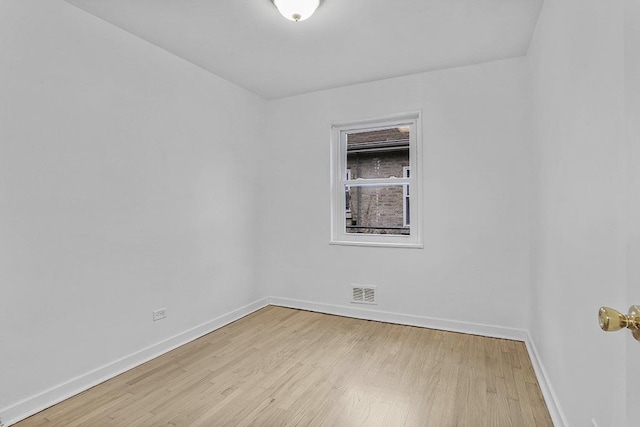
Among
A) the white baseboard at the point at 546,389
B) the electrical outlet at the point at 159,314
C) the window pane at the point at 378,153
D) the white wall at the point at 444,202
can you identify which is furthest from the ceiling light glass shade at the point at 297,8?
the white baseboard at the point at 546,389

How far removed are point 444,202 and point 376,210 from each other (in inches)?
30.1

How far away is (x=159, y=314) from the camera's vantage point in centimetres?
280

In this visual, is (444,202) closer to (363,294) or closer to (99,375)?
(363,294)

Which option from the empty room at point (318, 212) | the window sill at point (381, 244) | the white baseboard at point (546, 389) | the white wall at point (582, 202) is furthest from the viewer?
the window sill at point (381, 244)

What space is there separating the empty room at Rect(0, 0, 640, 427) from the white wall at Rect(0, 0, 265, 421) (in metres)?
0.01

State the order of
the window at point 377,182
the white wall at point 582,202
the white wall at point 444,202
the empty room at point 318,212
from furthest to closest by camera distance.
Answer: the window at point 377,182, the white wall at point 444,202, the empty room at point 318,212, the white wall at point 582,202

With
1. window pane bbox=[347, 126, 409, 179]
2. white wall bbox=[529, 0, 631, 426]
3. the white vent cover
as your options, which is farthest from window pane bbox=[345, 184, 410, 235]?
white wall bbox=[529, 0, 631, 426]

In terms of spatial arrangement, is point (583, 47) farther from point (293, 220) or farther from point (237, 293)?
point (237, 293)

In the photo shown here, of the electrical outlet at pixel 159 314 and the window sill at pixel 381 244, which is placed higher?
the window sill at pixel 381 244

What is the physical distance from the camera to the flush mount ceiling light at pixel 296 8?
6.84ft

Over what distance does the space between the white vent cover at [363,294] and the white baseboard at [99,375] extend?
1361 millimetres

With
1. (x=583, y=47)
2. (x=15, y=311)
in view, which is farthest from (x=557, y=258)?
(x=15, y=311)

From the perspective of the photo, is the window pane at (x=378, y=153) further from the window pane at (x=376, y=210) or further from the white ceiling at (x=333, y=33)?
the white ceiling at (x=333, y=33)

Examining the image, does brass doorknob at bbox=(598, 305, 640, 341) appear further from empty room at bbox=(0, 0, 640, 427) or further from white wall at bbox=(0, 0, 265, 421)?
white wall at bbox=(0, 0, 265, 421)
